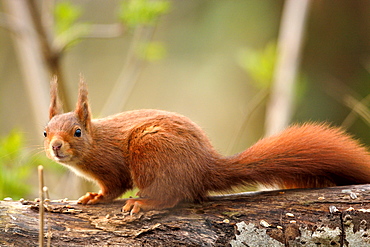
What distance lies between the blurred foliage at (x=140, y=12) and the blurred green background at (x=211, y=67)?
58cm

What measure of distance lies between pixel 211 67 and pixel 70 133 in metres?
5.93

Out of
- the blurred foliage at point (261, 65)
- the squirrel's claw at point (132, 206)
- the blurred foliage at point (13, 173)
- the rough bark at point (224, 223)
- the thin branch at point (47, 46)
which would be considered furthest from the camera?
the blurred foliage at point (261, 65)

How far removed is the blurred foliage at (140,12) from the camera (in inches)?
137

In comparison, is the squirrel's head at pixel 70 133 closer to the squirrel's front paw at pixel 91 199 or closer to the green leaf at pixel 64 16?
the squirrel's front paw at pixel 91 199

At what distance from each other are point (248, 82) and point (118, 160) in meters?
5.53

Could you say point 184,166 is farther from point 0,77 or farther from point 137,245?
point 0,77

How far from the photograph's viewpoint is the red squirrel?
222 centimetres

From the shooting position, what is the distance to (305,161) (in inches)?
86.9

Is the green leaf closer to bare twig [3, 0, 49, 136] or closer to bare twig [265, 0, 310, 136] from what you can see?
bare twig [3, 0, 49, 136]

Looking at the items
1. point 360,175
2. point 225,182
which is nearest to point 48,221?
point 225,182

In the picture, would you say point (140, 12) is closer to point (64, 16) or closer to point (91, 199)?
point (64, 16)

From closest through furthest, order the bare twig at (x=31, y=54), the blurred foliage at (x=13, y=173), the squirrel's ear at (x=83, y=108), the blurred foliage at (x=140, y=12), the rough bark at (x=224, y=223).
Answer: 1. the rough bark at (x=224, y=223)
2. the squirrel's ear at (x=83, y=108)
3. the blurred foliage at (x=13, y=173)
4. the blurred foliage at (x=140, y=12)
5. the bare twig at (x=31, y=54)

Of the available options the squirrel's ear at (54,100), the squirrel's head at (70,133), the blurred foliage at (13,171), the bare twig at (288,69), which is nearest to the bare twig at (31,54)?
the blurred foliage at (13,171)

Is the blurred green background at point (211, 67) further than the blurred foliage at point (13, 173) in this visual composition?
Yes
